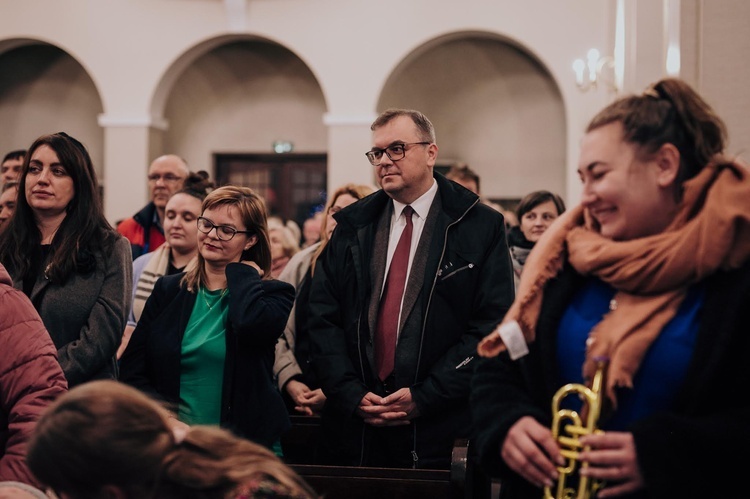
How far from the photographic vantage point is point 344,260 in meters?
3.51

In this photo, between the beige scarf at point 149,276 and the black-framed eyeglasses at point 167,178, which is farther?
the black-framed eyeglasses at point 167,178

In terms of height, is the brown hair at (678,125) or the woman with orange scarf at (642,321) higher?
the brown hair at (678,125)

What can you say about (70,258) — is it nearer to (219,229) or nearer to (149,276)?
(219,229)

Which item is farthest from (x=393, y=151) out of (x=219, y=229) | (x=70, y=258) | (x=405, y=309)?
(x=70, y=258)

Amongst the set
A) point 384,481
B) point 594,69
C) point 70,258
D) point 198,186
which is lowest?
point 384,481

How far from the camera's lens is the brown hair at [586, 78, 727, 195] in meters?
1.93

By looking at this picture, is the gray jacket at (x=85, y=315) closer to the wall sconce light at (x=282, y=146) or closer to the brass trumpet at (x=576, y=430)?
the brass trumpet at (x=576, y=430)

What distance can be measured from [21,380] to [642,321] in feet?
4.71

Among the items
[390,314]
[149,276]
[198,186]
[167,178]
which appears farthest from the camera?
[167,178]

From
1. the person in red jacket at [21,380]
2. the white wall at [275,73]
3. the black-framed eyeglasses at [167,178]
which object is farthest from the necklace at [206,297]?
the white wall at [275,73]

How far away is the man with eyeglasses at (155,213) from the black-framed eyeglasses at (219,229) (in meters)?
1.77

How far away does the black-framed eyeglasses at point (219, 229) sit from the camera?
11.3ft

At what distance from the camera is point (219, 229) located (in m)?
3.44

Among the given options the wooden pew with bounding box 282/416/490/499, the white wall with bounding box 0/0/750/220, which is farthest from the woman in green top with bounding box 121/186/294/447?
the white wall with bounding box 0/0/750/220
